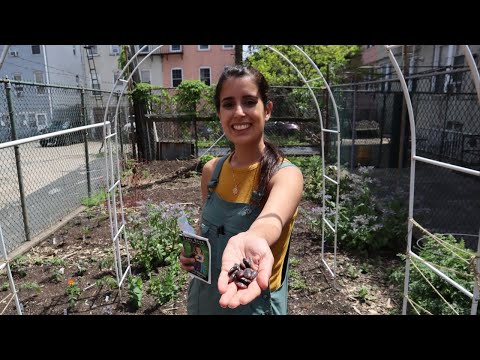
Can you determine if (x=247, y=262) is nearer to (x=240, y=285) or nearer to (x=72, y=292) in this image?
(x=240, y=285)

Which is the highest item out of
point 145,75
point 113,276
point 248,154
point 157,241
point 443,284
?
point 145,75

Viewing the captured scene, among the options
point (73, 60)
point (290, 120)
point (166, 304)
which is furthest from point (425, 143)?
point (73, 60)

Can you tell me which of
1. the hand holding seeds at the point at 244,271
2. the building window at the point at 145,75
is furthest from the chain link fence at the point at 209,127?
the building window at the point at 145,75

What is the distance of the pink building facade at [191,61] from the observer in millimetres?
30891

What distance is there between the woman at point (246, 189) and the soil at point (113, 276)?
85.4 inches

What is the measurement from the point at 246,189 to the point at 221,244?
268 millimetres

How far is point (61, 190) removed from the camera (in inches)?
287

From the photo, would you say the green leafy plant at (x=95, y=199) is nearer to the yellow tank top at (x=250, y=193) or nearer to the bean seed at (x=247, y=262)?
the yellow tank top at (x=250, y=193)

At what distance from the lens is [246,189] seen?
1646 millimetres

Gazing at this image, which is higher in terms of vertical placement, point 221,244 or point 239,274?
point 239,274

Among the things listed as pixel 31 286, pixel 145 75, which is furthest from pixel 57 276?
pixel 145 75

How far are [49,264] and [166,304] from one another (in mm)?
1858

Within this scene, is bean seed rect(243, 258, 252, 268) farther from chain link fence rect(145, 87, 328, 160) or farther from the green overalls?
chain link fence rect(145, 87, 328, 160)

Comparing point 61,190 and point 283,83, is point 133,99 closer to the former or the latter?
point 61,190
